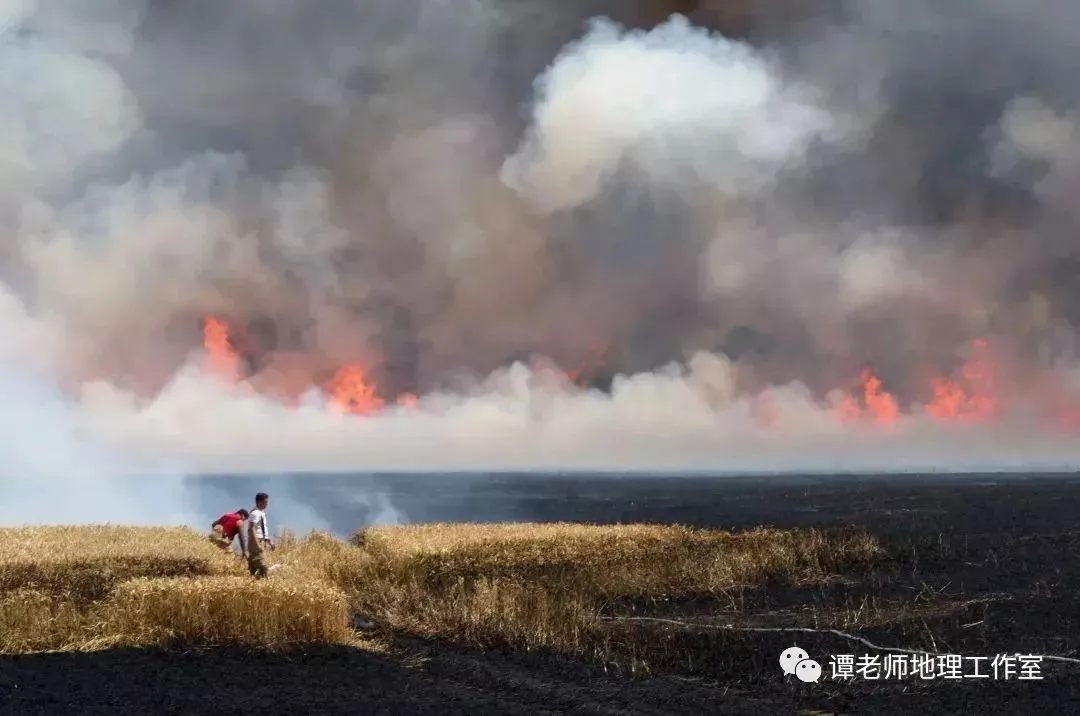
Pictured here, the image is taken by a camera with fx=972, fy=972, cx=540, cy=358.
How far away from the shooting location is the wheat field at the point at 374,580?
19.4 metres

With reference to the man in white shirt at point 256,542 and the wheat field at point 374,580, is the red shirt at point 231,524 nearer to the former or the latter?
the wheat field at point 374,580

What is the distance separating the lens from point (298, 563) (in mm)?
27984

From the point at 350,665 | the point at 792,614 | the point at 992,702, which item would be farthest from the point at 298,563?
the point at 992,702

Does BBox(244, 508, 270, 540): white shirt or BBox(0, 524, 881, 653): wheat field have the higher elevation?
BBox(244, 508, 270, 540): white shirt

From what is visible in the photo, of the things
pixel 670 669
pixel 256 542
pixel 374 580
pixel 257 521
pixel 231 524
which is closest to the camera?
pixel 670 669

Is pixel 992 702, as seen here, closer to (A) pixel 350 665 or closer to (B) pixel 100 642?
(A) pixel 350 665

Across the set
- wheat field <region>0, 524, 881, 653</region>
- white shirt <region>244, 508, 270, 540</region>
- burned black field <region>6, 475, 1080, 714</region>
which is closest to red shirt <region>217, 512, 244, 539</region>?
wheat field <region>0, 524, 881, 653</region>

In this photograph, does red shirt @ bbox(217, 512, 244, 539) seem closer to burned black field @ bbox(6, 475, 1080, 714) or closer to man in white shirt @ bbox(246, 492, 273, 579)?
man in white shirt @ bbox(246, 492, 273, 579)

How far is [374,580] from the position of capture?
2869cm

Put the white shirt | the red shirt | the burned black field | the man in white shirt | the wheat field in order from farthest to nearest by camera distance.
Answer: the red shirt, the white shirt, the man in white shirt, the wheat field, the burned black field

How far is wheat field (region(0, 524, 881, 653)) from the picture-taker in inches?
762

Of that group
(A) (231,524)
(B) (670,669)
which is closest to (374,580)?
(A) (231,524)

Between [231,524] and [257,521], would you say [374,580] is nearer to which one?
[231,524]

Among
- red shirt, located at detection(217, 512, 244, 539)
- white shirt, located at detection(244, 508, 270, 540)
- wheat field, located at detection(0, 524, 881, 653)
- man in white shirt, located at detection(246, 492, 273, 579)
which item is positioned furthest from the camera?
red shirt, located at detection(217, 512, 244, 539)
